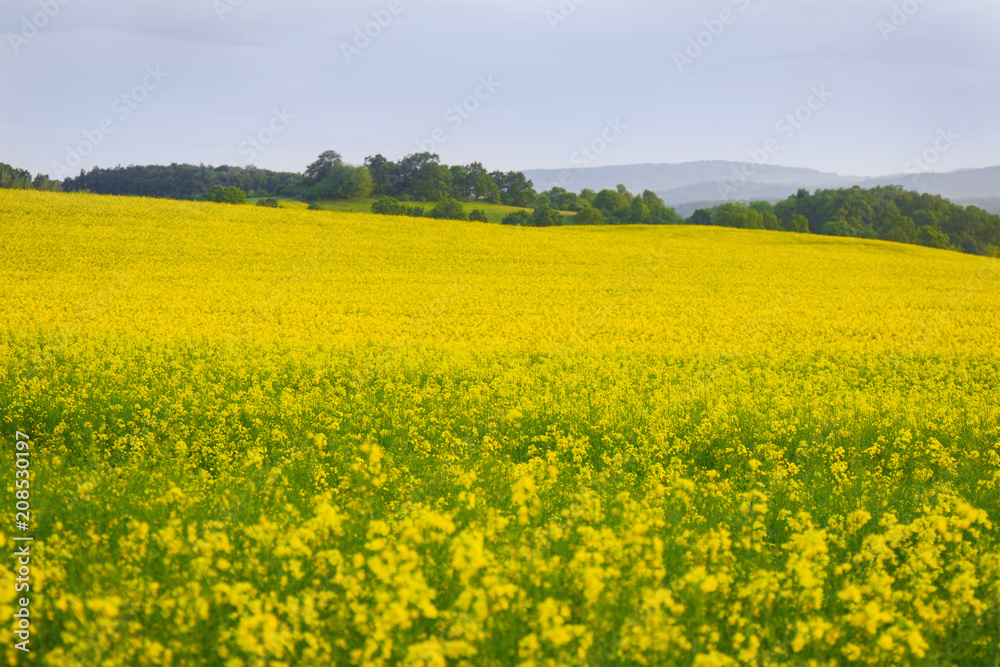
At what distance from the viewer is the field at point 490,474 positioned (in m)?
3.57

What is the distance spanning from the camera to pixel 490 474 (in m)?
6.77

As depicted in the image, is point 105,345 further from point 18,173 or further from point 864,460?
point 18,173

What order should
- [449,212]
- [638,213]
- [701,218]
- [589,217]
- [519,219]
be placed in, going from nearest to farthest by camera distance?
[449,212]
[519,219]
[589,217]
[638,213]
[701,218]

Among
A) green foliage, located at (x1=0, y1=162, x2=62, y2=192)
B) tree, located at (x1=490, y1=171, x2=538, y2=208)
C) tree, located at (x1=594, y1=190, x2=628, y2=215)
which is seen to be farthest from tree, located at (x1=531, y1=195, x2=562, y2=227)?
green foliage, located at (x1=0, y1=162, x2=62, y2=192)

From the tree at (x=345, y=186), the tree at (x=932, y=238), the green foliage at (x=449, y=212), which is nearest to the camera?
the green foliage at (x=449, y=212)

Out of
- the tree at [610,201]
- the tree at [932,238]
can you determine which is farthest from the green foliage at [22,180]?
the tree at [932,238]

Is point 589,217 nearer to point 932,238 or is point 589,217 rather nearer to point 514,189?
point 514,189

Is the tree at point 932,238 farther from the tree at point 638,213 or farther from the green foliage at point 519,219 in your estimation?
the green foliage at point 519,219

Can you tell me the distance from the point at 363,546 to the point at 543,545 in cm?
127

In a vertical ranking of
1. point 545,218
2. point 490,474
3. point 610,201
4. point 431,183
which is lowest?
point 490,474

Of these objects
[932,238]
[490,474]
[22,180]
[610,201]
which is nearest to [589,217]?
[610,201]

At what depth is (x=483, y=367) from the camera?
38.8 ft

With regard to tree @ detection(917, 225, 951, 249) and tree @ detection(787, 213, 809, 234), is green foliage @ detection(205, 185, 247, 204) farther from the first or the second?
tree @ detection(917, 225, 951, 249)

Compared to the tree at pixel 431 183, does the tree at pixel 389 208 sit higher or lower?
lower
